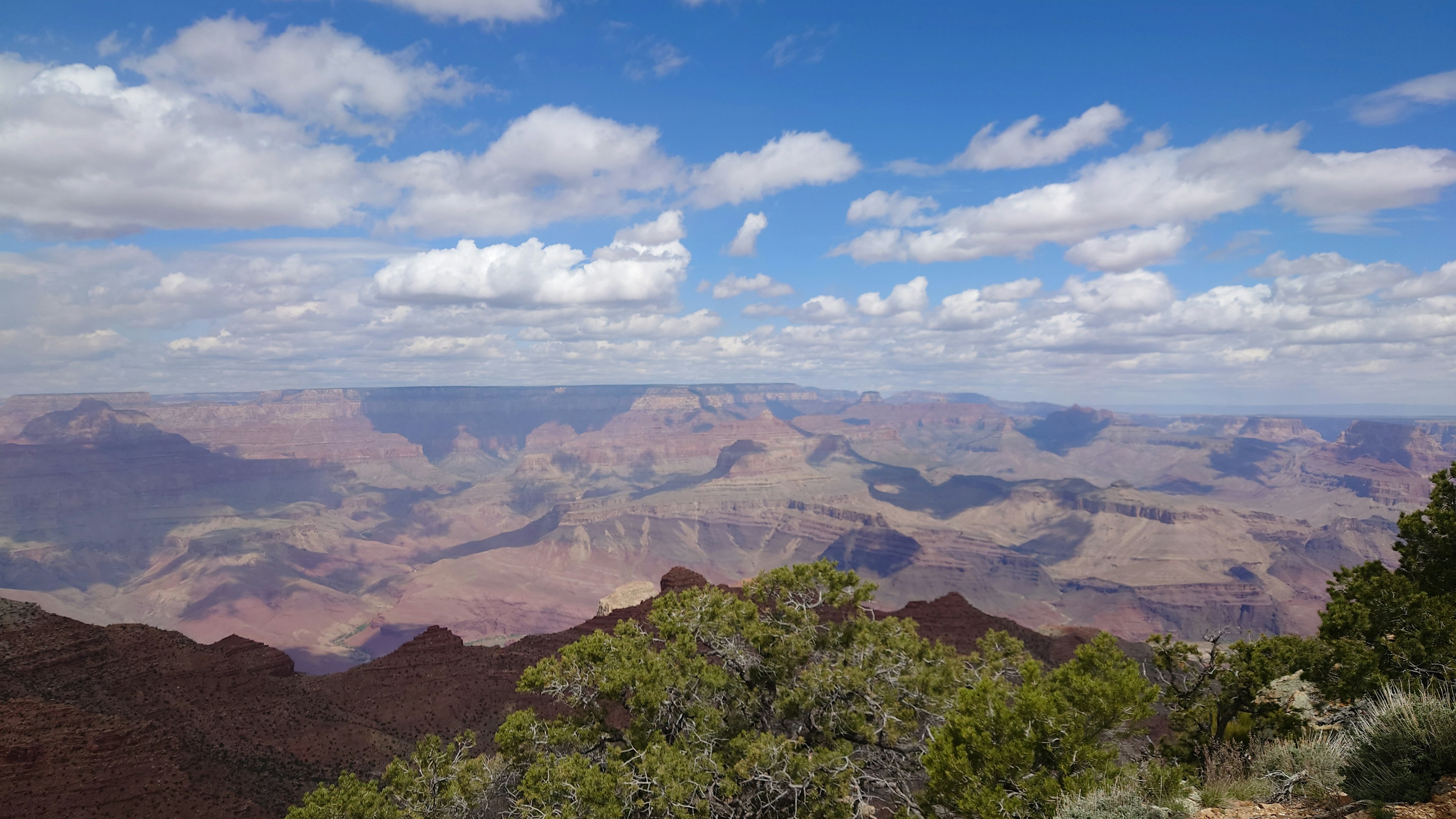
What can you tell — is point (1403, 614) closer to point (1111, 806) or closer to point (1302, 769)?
point (1302, 769)

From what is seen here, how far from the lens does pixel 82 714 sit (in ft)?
122

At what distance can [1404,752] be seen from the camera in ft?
37.6

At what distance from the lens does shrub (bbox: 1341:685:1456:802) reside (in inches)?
427

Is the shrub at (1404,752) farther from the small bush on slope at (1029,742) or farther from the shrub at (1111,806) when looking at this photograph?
the small bush on slope at (1029,742)

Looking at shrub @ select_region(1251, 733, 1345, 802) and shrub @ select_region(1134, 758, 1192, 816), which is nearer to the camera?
shrub @ select_region(1251, 733, 1345, 802)

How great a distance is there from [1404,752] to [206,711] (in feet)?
183

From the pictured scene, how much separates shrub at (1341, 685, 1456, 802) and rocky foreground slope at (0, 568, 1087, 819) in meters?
41.5

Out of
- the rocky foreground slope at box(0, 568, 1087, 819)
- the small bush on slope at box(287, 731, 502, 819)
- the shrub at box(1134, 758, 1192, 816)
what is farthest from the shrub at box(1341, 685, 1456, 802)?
the rocky foreground slope at box(0, 568, 1087, 819)

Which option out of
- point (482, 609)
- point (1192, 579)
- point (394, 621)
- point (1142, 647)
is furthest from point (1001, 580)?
point (394, 621)

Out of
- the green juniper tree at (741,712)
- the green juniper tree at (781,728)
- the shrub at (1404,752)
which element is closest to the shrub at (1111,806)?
the green juniper tree at (781,728)

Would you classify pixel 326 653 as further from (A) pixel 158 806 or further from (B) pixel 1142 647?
(B) pixel 1142 647

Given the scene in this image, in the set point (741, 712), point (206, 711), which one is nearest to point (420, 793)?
point (741, 712)

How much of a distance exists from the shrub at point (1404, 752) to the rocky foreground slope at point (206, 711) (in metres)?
41.5

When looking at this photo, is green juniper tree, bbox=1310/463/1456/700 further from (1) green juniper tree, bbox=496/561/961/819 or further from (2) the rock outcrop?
(2) the rock outcrop
